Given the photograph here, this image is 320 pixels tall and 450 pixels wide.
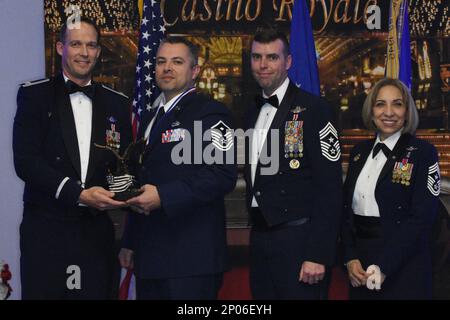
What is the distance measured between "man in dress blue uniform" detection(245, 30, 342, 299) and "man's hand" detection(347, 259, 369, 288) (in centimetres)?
13

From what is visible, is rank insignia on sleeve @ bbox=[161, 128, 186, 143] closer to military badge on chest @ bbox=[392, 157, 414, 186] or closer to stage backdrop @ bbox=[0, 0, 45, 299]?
military badge on chest @ bbox=[392, 157, 414, 186]

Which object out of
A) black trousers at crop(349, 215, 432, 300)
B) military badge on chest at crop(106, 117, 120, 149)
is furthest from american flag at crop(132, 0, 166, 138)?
black trousers at crop(349, 215, 432, 300)

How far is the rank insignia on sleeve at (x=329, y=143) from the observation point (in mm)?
2791

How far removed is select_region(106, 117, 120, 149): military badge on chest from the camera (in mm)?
3010

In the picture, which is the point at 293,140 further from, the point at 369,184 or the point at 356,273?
the point at 356,273

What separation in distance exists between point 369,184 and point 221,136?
707 mm

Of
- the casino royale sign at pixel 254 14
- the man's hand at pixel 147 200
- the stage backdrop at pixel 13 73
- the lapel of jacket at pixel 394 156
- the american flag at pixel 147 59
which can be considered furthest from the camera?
the casino royale sign at pixel 254 14

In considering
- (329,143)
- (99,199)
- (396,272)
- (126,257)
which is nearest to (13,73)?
(126,257)

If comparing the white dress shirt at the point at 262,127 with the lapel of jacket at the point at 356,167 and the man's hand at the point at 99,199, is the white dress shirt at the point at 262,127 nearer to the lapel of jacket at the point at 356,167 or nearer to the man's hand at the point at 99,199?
the lapel of jacket at the point at 356,167

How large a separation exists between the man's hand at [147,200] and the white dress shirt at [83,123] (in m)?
0.38

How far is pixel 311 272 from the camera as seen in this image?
8.98ft

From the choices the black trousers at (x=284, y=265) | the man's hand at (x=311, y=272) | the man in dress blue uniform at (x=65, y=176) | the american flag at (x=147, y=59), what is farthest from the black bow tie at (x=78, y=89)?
the man's hand at (x=311, y=272)

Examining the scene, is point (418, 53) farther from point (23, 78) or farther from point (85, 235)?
point (85, 235)

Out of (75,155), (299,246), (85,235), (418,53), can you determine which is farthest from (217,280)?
(418,53)
